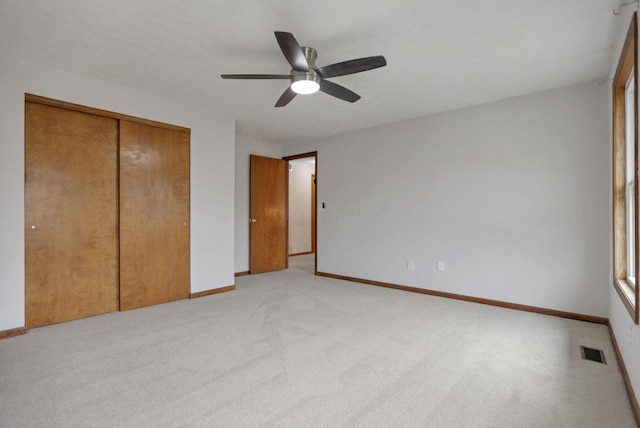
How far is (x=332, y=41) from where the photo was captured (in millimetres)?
2439

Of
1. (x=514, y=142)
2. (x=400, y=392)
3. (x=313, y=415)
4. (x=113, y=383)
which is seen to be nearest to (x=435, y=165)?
(x=514, y=142)

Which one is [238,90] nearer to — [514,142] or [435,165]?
[435,165]

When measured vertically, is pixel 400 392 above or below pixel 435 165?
below

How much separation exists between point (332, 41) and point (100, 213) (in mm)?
2875

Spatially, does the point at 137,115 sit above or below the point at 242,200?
above

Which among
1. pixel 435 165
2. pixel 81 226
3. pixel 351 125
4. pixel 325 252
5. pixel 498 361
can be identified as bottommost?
pixel 498 361

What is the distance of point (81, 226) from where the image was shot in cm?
320

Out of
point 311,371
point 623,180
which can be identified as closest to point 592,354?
point 623,180

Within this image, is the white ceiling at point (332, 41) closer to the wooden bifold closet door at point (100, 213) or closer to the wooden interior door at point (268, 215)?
the wooden bifold closet door at point (100, 213)

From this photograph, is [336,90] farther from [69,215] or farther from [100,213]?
[69,215]

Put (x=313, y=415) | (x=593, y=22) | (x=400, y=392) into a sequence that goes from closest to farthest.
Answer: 1. (x=313, y=415)
2. (x=400, y=392)
3. (x=593, y=22)

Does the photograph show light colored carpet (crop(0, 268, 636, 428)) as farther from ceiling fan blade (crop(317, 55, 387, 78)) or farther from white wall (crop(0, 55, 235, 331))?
ceiling fan blade (crop(317, 55, 387, 78))

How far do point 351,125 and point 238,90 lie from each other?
74.9 inches

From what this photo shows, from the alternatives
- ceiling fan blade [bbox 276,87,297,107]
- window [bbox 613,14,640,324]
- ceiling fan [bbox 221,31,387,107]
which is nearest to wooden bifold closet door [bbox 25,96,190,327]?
ceiling fan blade [bbox 276,87,297,107]
